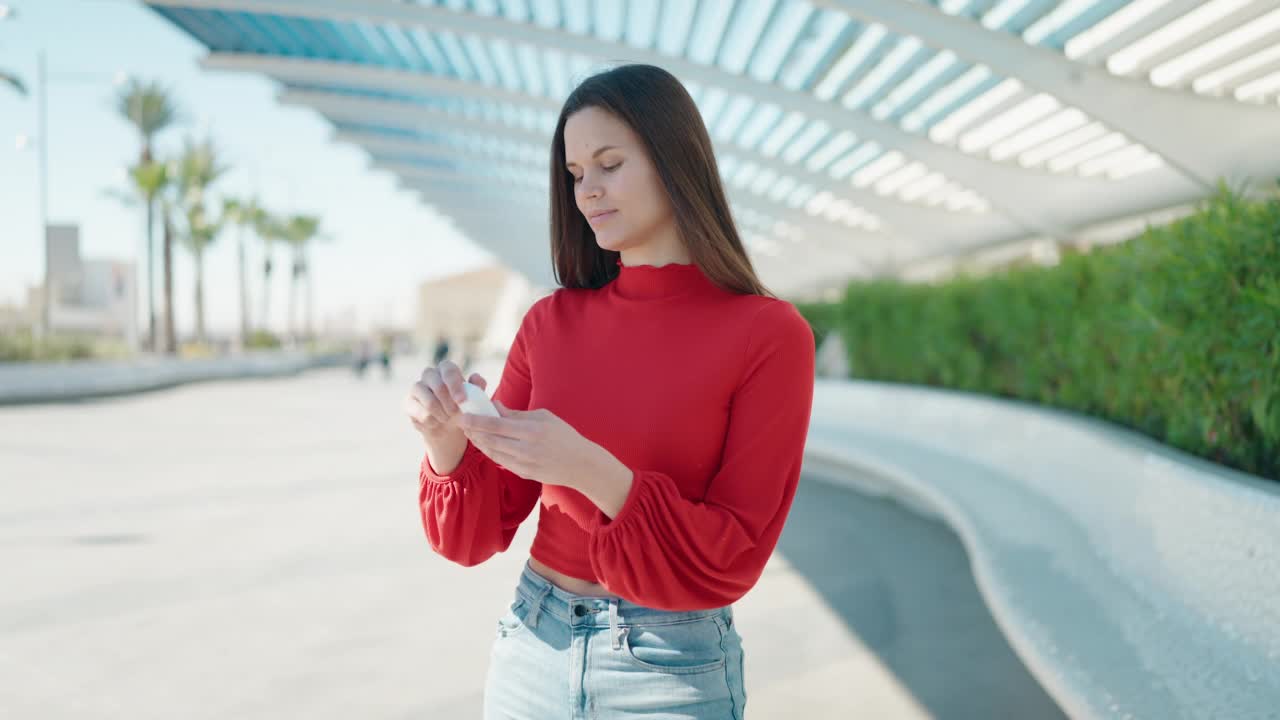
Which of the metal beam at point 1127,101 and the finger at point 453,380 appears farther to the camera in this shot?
the metal beam at point 1127,101

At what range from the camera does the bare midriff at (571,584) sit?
138cm

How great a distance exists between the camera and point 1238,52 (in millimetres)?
12508

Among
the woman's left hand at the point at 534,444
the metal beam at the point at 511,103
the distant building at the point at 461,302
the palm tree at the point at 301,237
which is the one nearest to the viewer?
the woman's left hand at the point at 534,444

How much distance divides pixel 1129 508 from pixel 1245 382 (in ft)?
2.35

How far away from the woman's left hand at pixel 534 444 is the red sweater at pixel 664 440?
0.10m

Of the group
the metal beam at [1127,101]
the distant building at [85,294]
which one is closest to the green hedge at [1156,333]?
the metal beam at [1127,101]

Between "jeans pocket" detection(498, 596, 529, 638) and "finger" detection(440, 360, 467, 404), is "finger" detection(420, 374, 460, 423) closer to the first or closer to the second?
"finger" detection(440, 360, 467, 404)

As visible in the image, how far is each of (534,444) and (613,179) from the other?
0.48 m

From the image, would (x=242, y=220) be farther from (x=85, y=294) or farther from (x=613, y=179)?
(x=613, y=179)

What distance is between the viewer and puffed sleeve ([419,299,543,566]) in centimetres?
142

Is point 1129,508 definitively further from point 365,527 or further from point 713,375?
point 365,527

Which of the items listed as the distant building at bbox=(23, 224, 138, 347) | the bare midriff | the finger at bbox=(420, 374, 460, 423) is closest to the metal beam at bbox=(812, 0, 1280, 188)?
the bare midriff

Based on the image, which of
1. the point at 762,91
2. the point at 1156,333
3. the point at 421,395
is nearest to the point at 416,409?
the point at 421,395

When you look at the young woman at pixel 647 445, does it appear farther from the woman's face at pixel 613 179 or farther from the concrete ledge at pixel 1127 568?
the concrete ledge at pixel 1127 568
